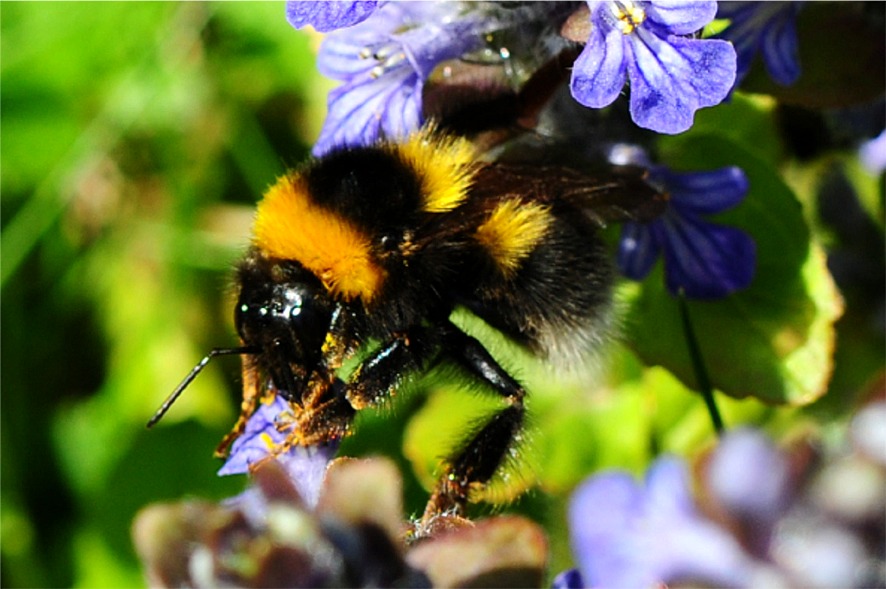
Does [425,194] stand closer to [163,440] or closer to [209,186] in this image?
[163,440]

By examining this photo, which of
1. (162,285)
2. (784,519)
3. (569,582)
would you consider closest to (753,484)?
(784,519)

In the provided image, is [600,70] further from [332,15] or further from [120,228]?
[120,228]

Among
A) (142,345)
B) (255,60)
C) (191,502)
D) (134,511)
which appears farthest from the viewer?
(255,60)

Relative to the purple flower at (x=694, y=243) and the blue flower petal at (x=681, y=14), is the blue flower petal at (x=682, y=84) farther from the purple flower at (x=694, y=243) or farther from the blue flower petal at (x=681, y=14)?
the purple flower at (x=694, y=243)

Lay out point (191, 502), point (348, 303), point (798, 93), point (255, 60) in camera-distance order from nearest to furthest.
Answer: point (191, 502) → point (348, 303) → point (798, 93) → point (255, 60)

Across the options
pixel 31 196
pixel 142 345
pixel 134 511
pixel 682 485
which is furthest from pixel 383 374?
pixel 31 196

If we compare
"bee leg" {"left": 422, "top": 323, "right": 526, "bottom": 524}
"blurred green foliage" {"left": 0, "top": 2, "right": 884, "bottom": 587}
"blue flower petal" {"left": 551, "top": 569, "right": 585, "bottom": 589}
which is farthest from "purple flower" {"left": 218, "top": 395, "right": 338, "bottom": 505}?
"blurred green foliage" {"left": 0, "top": 2, "right": 884, "bottom": 587}
